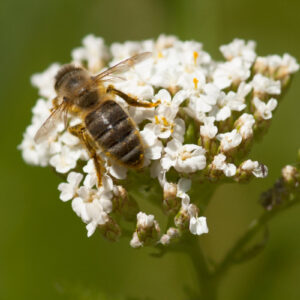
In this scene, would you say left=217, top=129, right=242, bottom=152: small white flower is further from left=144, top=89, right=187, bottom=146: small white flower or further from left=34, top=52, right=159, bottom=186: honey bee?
left=34, top=52, right=159, bottom=186: honey bee

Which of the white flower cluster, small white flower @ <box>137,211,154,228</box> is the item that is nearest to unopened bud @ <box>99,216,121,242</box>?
the white flower cluster

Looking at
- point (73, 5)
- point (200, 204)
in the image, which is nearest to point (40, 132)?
point (200, 204)

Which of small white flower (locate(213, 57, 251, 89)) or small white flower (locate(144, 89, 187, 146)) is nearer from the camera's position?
small white flower (locate(144, 89, 187, 146))

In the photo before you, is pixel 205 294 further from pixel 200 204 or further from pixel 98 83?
pixel 98 83

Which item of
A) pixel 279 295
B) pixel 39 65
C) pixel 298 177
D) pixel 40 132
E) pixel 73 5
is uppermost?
pixel 73 5

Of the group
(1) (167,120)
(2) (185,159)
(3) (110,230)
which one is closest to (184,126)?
(1) (167,120)

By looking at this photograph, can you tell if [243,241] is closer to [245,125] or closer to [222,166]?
[222,166]
